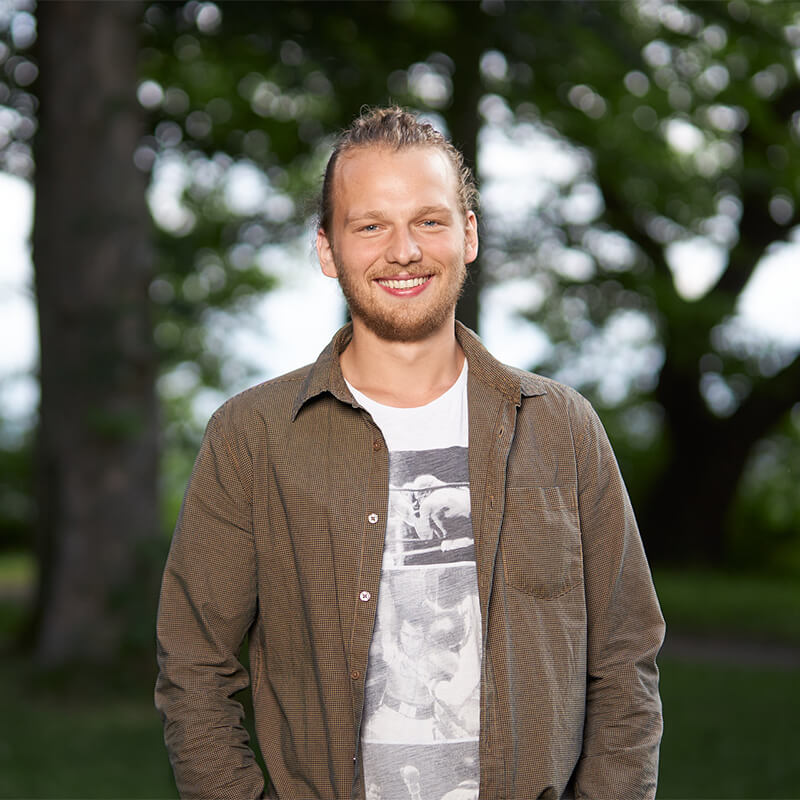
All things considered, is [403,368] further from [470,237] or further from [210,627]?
[210,627]

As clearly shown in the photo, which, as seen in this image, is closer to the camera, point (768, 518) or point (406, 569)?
point (406, 569)

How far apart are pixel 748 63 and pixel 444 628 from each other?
12.4 m

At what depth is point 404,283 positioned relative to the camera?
2592 millimetres

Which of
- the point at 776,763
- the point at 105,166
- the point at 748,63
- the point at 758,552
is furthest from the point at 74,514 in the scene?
the point at 758,552

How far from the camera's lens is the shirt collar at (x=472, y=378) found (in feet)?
8.52

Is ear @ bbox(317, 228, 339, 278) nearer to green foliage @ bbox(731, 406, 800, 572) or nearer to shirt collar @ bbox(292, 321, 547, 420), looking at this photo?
shirt collar @ bbox(292, 321, 547, 420)

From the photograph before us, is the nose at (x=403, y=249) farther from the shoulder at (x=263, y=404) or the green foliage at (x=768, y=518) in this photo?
the green foliage at (x=768, y=518)

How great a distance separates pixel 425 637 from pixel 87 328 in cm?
781

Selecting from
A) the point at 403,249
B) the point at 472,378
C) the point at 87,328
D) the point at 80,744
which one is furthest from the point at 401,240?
the point at 87,328

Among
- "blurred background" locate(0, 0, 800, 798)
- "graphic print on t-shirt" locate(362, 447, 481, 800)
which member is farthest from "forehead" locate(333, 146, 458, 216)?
"blurred background" locate(0, 0, 800, 798)

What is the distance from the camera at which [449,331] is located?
105 inches

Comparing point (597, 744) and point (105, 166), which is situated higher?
point (105, 166)

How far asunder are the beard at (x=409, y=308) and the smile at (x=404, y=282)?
0.01 metres

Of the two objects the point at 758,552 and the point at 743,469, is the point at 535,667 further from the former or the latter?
the point at 758,552
